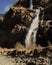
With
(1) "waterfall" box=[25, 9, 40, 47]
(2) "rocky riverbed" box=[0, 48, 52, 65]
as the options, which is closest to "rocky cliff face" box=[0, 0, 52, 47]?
(1) "waterfall" box=[25, 9, 40, 47]

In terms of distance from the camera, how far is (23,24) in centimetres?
4700

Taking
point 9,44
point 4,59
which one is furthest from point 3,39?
point 4,59

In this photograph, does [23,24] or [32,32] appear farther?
[23,24]

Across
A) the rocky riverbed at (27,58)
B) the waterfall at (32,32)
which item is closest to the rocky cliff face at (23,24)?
the waterfall at (32,32)

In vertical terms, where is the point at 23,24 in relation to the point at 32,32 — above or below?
above

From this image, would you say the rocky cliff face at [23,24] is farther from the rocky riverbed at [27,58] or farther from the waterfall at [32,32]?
the rocky riverbed at [27,58]

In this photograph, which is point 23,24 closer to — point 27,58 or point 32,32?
point 32,32

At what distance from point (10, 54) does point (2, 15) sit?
1506 cm

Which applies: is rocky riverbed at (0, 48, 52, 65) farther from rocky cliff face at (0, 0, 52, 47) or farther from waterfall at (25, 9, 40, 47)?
waterfall at (25, 9, 40, 47)

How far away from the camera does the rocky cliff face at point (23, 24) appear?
4472cm

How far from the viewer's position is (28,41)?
46.0m

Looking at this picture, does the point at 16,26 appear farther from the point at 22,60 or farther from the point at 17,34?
the point at 22,60

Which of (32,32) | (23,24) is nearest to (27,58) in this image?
(32,32)

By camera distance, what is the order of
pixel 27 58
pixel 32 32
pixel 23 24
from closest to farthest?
1. pixel 27 58
2. pixel 32 32
3. pixel 23 24
